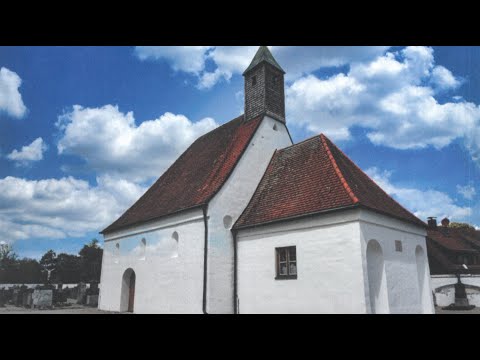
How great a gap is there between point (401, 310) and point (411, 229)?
3356 mm

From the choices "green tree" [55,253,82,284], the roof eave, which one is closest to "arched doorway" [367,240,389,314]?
the roof eave

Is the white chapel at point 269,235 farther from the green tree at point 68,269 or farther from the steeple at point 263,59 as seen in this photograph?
the green tree at point 68,269

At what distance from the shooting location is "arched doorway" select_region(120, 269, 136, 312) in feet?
63.1

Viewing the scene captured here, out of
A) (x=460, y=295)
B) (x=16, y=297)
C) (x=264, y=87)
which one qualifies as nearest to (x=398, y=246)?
(x=264, y=87)

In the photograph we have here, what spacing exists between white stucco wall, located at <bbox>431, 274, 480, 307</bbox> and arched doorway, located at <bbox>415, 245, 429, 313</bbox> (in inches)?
426

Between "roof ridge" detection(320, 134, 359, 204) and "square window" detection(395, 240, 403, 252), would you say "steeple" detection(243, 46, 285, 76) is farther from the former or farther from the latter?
"square window" detection(395, 240, 403, 252)

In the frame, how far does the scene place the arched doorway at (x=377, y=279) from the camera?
11688mm

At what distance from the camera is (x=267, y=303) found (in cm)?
1330

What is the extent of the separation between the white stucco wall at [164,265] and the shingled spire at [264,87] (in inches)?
257

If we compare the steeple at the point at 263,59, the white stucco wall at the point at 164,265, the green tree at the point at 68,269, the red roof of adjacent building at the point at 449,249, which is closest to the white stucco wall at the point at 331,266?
the white stucco wall at the point at 164,265

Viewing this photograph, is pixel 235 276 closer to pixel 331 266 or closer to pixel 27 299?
pixel 331 266

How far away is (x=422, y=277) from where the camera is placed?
1465 cm

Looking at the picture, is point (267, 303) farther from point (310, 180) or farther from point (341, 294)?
point (310, 180)

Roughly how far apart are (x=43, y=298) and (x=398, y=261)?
60.2 feet
